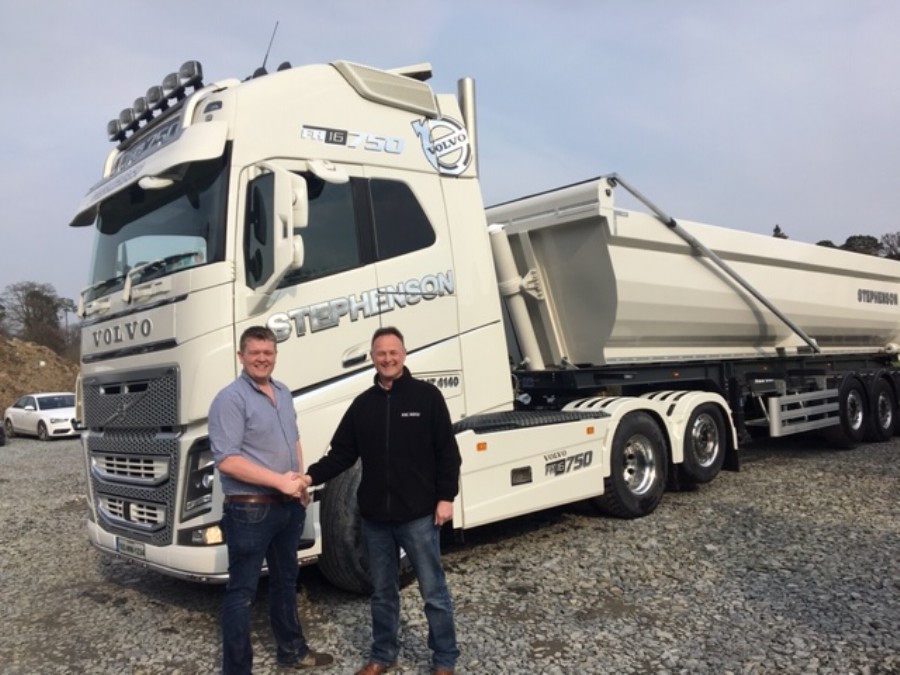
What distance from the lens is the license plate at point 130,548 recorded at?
4543 millimetres

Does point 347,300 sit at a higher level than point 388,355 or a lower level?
higher

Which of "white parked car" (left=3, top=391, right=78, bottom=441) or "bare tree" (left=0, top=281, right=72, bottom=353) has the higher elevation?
"bare tree" (left=0, top=281, right=72, bottom=353)

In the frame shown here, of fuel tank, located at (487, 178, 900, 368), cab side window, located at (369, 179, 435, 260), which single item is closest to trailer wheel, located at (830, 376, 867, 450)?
fuel tank, located at (487, 178, 900, 368)

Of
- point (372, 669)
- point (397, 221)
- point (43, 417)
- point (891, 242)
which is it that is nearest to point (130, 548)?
point (372, 669)

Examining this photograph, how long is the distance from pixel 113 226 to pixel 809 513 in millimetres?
6361

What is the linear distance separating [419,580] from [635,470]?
12.9 ft

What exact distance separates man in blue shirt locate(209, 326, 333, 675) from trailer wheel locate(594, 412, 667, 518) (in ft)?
12.0

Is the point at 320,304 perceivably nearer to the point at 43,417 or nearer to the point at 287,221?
the point at 287,221

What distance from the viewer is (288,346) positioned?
4508mm

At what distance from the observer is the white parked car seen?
2045cm

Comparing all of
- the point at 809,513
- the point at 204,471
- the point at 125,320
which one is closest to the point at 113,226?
the point at 125,320

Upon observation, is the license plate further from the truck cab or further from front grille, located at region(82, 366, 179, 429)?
front grille, located at region(82, 366, 179, 429)

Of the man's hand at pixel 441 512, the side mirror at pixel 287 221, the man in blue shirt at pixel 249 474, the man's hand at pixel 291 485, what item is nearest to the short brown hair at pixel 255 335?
the man in blue shirt at pixel 249 474

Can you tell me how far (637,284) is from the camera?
6.98 metres
